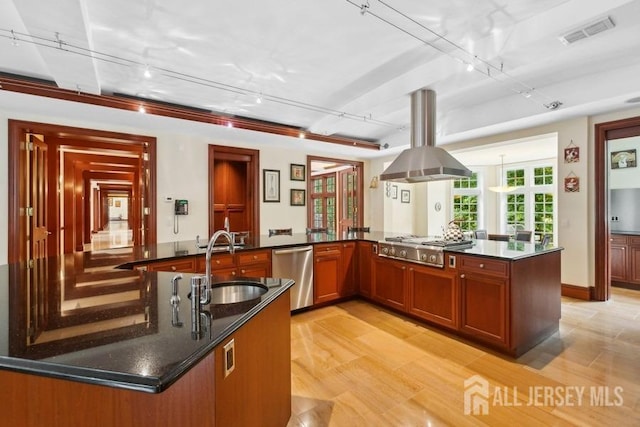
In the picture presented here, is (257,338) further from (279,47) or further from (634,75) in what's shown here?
(634,75)

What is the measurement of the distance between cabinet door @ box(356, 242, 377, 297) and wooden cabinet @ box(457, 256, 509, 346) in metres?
1.32

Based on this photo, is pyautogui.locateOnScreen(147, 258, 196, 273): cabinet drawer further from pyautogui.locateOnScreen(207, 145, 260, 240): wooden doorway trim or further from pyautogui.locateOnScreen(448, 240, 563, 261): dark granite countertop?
pyautogui.locateOnScreen(448, 240, 563, 261): dark granite countertop

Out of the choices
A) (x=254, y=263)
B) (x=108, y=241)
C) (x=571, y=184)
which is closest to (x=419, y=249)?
(x=254, y=263)

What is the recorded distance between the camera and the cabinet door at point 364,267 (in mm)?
4098

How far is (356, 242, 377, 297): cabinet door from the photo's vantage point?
410 centimetres

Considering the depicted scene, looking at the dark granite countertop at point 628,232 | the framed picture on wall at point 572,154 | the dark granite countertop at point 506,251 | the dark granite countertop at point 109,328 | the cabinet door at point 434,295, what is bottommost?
the cabinet door at point 434,295

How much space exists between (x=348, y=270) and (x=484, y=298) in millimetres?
1813

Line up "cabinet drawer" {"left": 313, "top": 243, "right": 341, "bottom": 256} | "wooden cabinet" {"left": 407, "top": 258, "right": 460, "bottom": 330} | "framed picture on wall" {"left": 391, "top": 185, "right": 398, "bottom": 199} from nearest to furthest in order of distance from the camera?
"wooden cabinet" {"left": 407, "top": 258, "right": 460, "bottom": 330} → "cabinet drawer" {"left": 313, "top": 243, "right": 341, "bottom": 256} → "framed picture on wall" {"left": 391, "top": 185, "right": 398, "bottom": 199}

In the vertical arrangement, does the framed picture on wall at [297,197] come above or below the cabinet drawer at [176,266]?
above

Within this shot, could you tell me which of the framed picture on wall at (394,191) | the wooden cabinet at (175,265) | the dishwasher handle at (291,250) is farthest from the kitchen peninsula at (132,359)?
the framed picture on wall at (394,191)

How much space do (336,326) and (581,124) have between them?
4060 millimetres

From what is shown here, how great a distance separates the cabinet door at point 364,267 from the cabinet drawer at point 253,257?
52.9 inches

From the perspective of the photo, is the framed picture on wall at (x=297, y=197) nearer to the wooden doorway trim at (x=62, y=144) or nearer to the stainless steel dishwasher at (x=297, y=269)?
the stainless steel dishwasher at (x=297, y=269)

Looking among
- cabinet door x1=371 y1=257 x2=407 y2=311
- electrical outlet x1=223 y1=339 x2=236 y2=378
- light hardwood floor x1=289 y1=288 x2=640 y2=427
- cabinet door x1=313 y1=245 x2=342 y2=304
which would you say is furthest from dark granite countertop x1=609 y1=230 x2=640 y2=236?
electrical outlet x1=223 y1=339 x2=236 y2=378
